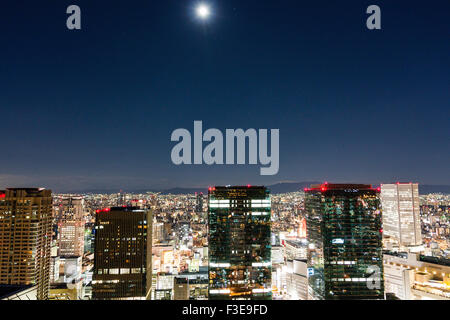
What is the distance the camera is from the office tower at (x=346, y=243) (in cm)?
1360

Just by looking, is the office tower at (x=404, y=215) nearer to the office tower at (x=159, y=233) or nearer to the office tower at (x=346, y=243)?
the office tower at (x=346, y=243)

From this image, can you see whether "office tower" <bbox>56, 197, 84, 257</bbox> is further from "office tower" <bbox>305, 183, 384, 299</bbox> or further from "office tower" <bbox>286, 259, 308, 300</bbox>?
"office tower" <bbox>305, 183, 384, 299</bbox>

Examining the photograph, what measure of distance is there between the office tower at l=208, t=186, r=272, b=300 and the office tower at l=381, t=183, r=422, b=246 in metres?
16.3

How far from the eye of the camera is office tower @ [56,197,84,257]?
87.2 feet

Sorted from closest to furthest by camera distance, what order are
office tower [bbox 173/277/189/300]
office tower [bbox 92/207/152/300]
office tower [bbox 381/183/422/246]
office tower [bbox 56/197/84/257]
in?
office tower [bbox 92/207/152/300], office tower [bbox 173/277/189/300], office tower [bbox 381/183/422/246], office tower [bbox 56/197/84/257]

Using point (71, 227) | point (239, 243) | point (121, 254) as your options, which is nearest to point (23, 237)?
point (121, 254)

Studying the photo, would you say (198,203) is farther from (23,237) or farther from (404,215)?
(404,215)

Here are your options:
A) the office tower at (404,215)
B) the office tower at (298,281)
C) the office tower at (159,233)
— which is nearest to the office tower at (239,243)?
the office tower at (298,281)

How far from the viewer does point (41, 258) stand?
15203 mm

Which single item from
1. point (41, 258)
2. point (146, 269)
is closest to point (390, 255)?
point (146, 269)

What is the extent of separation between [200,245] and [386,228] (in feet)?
55.1

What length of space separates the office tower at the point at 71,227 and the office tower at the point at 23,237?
11821 mm

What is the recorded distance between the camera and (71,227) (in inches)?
1064

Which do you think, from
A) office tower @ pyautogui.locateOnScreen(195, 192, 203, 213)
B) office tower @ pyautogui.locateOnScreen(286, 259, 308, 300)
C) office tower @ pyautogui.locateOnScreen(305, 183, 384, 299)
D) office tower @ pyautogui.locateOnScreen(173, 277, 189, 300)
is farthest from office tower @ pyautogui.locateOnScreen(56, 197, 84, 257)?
office tower @ pyautogui.locateOnScreen(305, 183, 384, 299)
